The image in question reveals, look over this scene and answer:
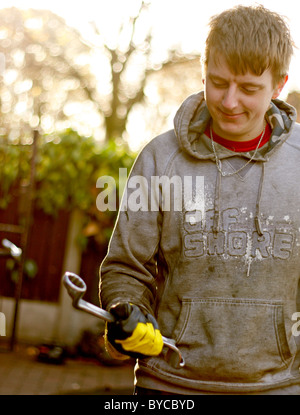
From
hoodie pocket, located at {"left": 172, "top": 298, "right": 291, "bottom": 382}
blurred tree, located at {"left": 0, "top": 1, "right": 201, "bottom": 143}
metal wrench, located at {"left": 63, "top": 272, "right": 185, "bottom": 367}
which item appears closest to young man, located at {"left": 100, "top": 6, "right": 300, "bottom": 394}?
hoodie pocket, located at {"left": 172, "top": 298, "right": 291, "bottom": 382}

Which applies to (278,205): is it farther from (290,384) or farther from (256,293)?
(290,384)

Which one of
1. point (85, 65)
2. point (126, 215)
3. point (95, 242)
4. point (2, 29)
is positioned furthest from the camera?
point (85, 65)

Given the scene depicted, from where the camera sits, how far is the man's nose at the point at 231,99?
2104 mm

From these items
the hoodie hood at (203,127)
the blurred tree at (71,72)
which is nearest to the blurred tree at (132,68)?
the blurred tree at (71,72)

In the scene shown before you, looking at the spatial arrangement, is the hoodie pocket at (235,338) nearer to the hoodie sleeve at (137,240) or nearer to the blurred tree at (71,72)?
the hoodie sleeve at (137,240)

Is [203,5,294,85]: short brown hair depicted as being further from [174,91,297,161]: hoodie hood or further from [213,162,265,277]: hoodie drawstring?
[213,162,265,277]: hoodie drawstring

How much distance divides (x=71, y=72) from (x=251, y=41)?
1485cm

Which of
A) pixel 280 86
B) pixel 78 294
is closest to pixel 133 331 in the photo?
pixel 78 294

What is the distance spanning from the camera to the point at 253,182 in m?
2.24

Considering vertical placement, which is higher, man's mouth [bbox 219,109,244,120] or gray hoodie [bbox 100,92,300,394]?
man's mouth [bbox 219,109,244,120]

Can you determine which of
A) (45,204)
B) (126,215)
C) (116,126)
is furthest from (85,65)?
(126,215)

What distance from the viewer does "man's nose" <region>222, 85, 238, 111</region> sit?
2.10 m

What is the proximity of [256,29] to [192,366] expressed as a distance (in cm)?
112
